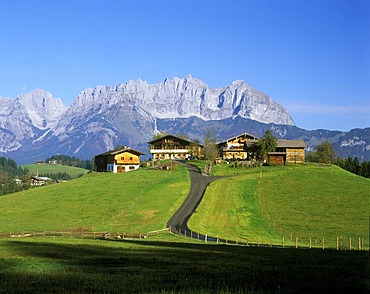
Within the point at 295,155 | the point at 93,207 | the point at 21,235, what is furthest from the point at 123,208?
the point at 295,155

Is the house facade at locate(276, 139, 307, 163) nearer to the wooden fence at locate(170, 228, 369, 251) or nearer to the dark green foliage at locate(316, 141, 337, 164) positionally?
the dark green foliage at locate(316, 141, 337, 164)

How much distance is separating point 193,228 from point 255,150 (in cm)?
8650

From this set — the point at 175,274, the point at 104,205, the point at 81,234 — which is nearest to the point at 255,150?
the point at 104,205

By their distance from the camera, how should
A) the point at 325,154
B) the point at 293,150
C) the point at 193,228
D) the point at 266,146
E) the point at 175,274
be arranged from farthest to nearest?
1. the point at 325,154
2. the point at 293,150
3. the point at 266,146
4. the point at 193,228
5. the point at 175,274

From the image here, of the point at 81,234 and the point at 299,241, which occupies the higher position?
the point at 81,234

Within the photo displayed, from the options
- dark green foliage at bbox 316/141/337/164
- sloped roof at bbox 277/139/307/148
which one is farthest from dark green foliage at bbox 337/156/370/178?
sloped roof at bbox 277/139/307/148

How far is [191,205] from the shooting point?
89.0 meters

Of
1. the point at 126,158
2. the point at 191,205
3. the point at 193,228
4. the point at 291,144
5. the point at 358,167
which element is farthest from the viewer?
the point at 358,167

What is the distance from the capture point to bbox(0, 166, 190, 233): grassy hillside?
254 ft

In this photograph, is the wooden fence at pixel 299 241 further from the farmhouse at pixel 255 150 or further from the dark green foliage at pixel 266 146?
the dark green foliage at pixel 266 146

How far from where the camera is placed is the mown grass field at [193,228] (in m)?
21.3

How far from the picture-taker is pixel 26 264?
91.1 feet

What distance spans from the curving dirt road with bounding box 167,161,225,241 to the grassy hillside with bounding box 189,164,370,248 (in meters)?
1.38

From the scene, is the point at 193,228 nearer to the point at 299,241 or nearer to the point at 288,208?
the point at 299,241
